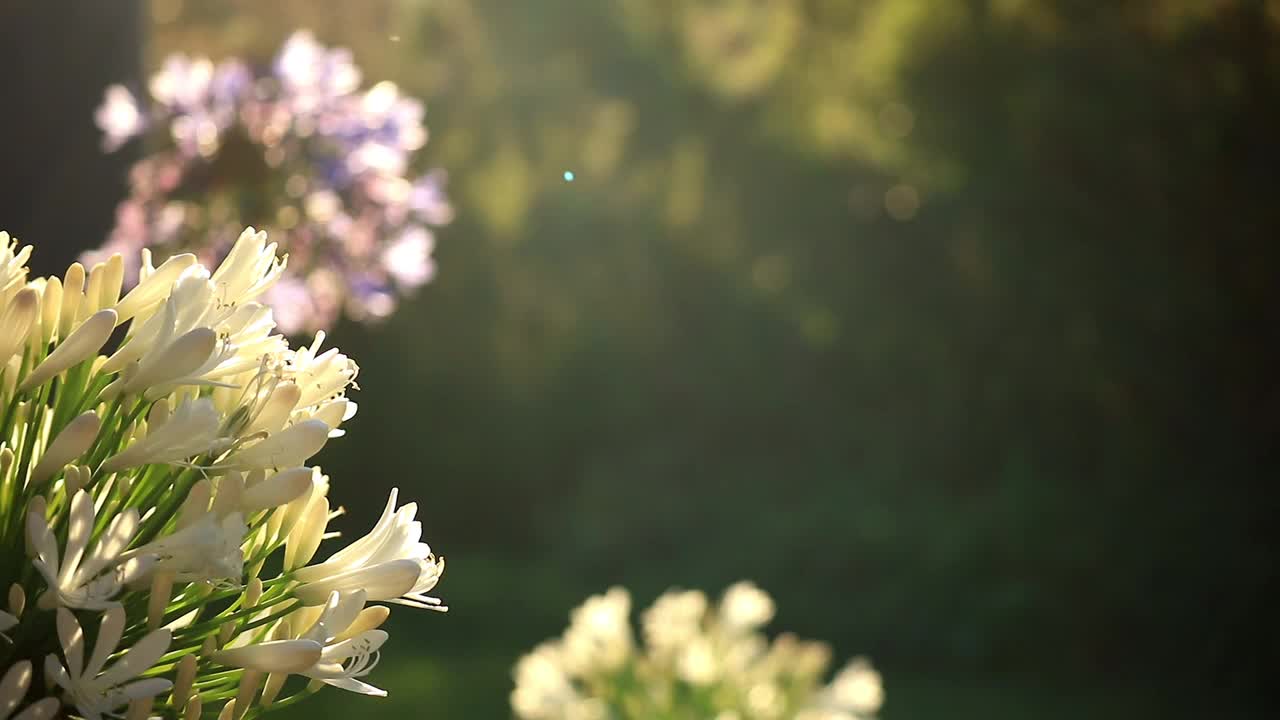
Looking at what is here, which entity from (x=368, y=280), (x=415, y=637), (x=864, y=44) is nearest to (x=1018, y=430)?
(x=864, y=44)

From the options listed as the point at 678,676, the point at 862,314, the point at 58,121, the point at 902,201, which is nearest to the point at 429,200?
the point at 58,121

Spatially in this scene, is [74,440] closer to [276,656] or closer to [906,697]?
[276,656]

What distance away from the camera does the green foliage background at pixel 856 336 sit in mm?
12852

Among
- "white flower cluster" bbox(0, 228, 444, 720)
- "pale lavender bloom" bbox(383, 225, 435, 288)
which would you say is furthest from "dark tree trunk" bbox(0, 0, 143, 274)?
"white flower cluster" bbox(0, 228, 444, 720)

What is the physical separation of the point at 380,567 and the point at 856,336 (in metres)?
14.0

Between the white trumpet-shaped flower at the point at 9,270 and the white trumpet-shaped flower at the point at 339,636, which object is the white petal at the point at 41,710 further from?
the white trumpet-shaped flower at the point at 9,270

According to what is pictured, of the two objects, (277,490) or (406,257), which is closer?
(277,490)

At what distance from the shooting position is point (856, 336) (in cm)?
1530

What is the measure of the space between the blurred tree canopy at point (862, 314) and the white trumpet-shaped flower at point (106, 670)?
777cm

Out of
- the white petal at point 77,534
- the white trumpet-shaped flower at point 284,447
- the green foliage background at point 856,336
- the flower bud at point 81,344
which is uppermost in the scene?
the green foliage background at point 856,336

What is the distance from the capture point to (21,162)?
11.3 feet

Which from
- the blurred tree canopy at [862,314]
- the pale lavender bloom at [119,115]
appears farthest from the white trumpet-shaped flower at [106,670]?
the blurred tree canopy at [862,314]

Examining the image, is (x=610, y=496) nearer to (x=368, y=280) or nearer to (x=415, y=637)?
(x=415, y=637)

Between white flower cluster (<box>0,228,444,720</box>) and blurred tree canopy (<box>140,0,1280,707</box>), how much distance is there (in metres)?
7.52
